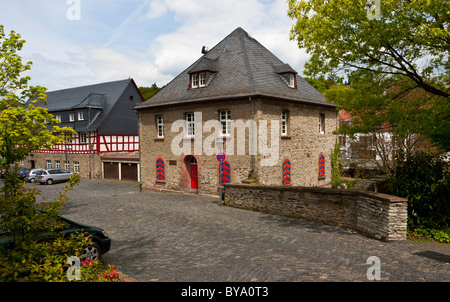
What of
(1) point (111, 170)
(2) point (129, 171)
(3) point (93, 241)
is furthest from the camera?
(1) point (111, 170)

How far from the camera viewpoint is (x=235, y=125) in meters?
17.8

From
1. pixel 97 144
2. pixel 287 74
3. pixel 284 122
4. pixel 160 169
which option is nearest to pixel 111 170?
pixel 97 144

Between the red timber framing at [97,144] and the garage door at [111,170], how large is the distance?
1.92 metres

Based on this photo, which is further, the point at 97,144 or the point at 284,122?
the point at 97,144

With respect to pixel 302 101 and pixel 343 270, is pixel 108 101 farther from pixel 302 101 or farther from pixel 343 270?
pixel 343 270

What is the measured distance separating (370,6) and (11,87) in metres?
14.3

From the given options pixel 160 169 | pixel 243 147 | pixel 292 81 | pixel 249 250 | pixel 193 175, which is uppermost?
pixel 292 81

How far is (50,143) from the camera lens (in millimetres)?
13945

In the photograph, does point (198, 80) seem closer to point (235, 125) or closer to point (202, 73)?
point (202, 73)

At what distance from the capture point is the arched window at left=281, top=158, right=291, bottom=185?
19.1m

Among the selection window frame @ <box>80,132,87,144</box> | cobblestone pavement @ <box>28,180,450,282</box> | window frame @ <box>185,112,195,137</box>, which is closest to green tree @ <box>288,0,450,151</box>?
cobblestone pavement @ <box>28,180,450,282</box>

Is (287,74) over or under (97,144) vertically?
over

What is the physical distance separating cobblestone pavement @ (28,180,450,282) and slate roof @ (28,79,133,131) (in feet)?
72.1

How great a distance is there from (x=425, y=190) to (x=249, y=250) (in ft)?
20.8
